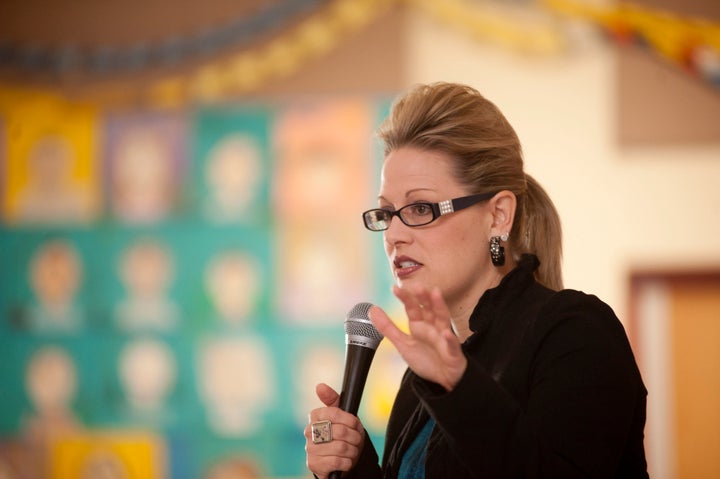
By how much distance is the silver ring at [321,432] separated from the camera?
4.51 ft

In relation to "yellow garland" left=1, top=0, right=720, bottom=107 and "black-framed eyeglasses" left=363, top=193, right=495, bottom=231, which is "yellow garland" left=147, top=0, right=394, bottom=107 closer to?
"yellow garland" left=1, top=0, right=720, bottom=107

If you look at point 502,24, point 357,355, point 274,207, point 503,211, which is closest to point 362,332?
point 357,355

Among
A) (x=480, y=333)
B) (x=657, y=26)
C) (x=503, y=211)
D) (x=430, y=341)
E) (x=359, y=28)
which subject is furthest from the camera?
(x=359, y=28)

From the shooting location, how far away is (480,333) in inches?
53.2

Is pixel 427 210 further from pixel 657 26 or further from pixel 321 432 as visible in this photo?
pixel 657 26

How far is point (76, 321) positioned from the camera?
443 cm

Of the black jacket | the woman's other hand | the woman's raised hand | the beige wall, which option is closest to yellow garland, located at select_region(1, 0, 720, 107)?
the beige wall

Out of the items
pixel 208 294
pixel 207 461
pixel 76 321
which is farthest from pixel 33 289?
pixel 207 461

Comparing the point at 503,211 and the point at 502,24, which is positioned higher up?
the point at 502,24

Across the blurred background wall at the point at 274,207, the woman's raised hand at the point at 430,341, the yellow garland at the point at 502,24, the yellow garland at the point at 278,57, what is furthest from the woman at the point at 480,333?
the yellow garland at the point at 278,57

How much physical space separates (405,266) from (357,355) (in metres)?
0.18

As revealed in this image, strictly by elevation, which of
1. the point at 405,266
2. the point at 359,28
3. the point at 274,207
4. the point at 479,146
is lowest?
the point at 405,266

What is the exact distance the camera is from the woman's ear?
4.75 feet

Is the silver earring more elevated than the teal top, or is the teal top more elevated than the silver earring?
the silver earring
